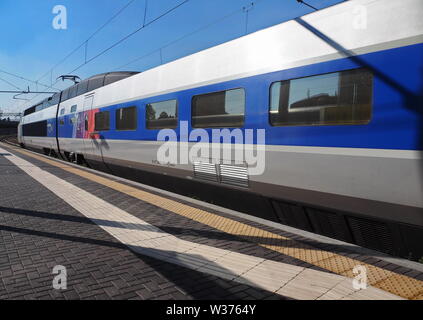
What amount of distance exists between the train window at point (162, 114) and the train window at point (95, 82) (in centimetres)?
491

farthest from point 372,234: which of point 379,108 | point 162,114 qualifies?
point 162,114

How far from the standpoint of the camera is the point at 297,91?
15.6 feet

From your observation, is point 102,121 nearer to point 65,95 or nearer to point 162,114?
point 162,114

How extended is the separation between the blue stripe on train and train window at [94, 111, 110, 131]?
270 inches

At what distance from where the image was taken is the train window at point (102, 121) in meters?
10.9

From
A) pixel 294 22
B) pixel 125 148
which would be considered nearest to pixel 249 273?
pixel 294 22

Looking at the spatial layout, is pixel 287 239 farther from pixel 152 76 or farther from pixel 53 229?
pixel 152 76

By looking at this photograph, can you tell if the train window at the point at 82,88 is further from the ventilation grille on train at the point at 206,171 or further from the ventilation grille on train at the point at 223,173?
the ventilation grille on train at the point at 223,173

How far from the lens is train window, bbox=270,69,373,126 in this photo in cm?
402

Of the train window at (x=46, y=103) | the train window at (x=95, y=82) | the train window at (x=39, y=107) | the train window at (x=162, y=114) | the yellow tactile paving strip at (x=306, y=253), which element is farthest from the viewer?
the train window at (x=39, y=107)

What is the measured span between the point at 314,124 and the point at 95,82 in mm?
10673


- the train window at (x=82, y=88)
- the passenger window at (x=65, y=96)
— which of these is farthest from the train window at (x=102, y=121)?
the passenger window at (x=65, y=96)
